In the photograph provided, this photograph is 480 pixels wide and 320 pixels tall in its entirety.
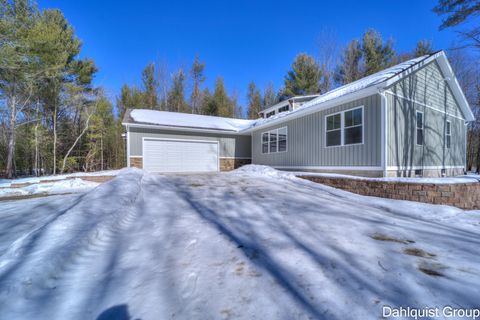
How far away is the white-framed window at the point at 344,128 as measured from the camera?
663 centimetres

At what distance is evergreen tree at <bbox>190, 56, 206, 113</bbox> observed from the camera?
71.7 feet

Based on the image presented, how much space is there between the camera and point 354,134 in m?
6.76

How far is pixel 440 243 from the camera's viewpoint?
8.07 feet

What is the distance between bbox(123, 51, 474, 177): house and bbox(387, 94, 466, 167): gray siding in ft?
0.10

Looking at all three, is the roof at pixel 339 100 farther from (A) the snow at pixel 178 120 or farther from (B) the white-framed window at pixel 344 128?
(B) the white-framed window at pixel 344 128

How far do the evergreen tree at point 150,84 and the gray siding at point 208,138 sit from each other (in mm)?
10910

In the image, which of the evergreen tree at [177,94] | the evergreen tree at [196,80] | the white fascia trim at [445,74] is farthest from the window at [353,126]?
the evergreen tree at [177,94]

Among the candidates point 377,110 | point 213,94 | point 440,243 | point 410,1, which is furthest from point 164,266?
point 213,94

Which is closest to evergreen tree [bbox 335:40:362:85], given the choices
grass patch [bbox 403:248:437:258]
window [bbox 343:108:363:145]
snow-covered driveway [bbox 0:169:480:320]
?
window [bbox 343:108:363:145]

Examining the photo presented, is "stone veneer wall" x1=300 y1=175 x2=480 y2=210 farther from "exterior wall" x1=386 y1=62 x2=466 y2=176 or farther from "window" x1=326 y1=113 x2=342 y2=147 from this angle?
"window" x1=326 y1=113 x2=342 y2=147

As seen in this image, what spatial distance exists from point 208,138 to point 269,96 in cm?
1433

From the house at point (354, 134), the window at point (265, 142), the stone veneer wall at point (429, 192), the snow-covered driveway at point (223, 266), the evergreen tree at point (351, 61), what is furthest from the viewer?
Answer: the evergreen tree at point (351, 61)

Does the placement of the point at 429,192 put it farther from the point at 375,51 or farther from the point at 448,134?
the point at 375,51

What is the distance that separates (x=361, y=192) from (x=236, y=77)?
2157 centimetres
